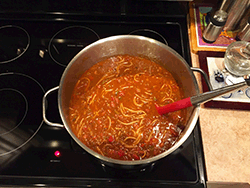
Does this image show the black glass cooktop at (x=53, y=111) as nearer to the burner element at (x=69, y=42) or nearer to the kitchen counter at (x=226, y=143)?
the burner element at (x=69, y=42)

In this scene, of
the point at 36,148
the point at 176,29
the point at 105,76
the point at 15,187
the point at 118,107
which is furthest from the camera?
the point at 176,29

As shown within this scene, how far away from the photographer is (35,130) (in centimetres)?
219

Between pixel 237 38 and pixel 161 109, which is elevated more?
pixel 237 38

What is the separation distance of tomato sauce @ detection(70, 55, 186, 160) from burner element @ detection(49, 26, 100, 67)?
0.42 metres

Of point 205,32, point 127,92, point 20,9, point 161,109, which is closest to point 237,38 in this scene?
point 205,32

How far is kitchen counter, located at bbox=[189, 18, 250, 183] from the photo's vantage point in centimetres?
203

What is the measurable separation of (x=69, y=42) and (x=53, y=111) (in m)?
1.12

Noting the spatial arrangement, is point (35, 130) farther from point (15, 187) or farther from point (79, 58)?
point (79, 58)

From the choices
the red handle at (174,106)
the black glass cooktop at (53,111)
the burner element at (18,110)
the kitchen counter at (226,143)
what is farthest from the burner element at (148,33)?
the burner element at (18,110)

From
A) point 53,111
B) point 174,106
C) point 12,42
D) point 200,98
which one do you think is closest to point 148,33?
point 174,106

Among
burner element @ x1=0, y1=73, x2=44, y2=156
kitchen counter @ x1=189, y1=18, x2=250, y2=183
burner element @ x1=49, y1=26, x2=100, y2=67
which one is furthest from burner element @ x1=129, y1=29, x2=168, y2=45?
burner element @ x1=0, y1=73, x2=44, y2=156

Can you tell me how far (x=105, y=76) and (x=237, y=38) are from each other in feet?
6.71

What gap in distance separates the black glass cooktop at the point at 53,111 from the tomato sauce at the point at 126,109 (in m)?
0.18

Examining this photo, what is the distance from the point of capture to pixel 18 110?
90.9 inches
